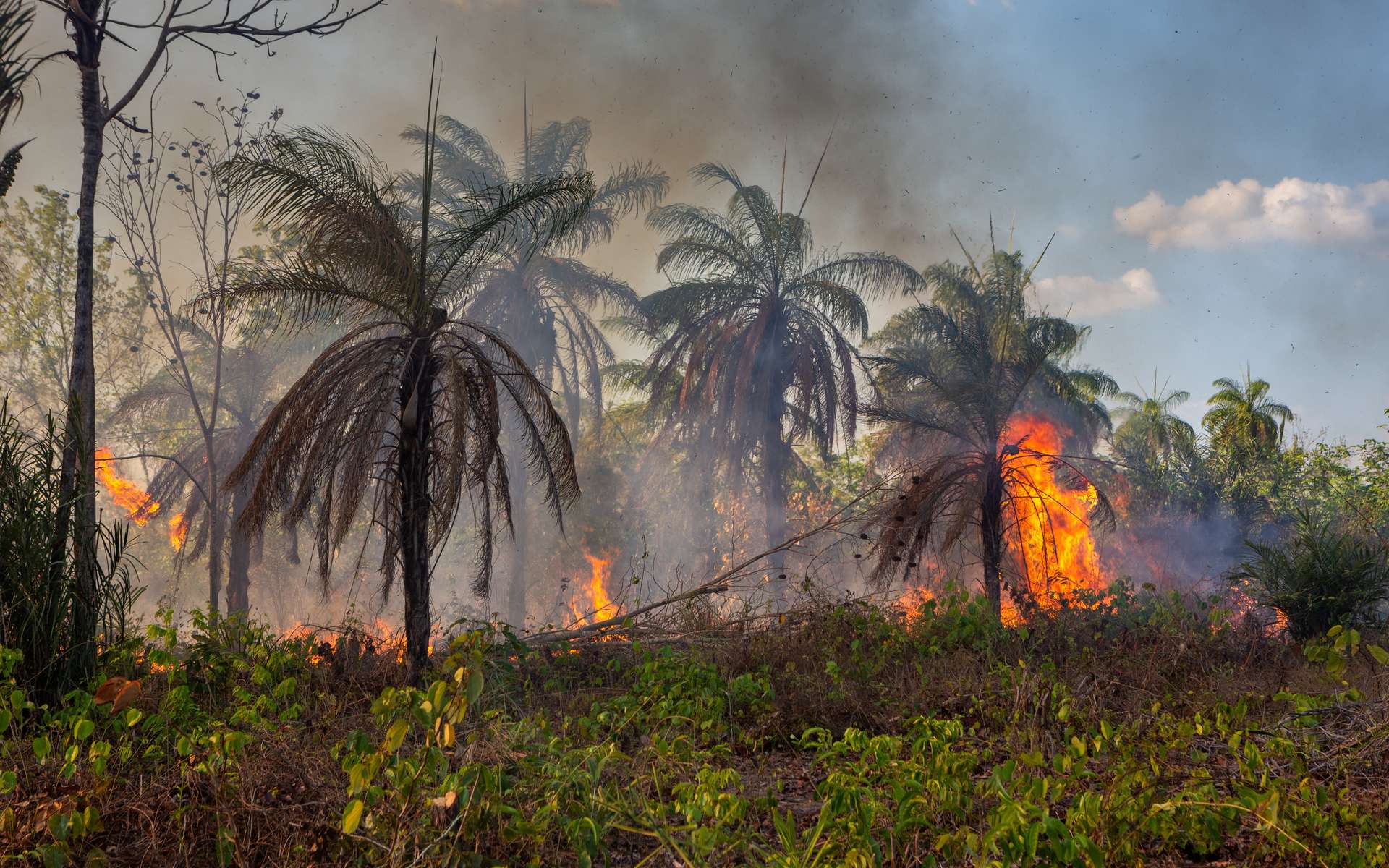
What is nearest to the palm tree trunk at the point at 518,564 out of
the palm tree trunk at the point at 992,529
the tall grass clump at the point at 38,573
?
the palm tree trunk at the point at 992,529

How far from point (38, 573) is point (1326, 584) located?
1275 centimetres

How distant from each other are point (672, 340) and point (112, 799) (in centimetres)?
1854

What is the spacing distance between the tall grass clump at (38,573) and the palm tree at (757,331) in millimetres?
14892

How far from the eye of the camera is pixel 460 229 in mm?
8656

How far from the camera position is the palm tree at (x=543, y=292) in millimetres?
24156

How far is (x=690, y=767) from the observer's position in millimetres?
4824

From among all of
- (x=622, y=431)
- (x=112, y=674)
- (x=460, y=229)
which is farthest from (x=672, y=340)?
(x=112, y=674)

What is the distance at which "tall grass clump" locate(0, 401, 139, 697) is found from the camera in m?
5.93

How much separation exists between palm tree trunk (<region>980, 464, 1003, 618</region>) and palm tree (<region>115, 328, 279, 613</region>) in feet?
43.6

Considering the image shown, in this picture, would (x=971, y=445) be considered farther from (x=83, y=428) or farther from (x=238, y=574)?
(x=238, y=574)

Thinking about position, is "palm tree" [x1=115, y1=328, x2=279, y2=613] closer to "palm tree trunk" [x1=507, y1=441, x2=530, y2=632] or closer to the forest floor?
"palm tree trunk" [x1=507, y1=441, x2=530, y2=632]

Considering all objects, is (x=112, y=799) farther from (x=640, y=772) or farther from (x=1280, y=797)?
(x=1280, y=797)

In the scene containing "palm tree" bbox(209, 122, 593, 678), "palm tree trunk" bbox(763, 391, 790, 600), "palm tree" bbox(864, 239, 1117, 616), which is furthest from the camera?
"palm tree trunk" bbox(763, 391, 790, 600)

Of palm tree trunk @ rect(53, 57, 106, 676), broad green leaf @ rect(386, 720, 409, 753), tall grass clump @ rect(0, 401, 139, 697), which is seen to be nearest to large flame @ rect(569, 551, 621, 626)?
palm tree trunk @ rect(53, 57, 106, 676)
